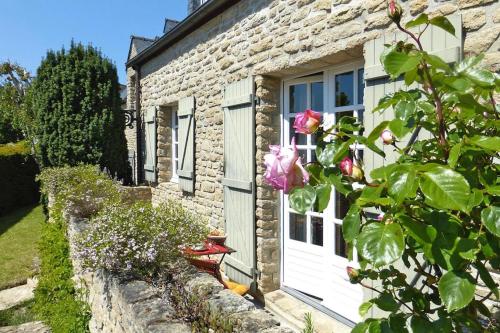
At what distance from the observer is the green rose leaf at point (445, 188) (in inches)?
34.2

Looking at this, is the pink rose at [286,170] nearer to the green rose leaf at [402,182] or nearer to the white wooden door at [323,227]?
the green rose leaf at [402,182]

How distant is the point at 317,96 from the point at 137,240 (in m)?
2.25

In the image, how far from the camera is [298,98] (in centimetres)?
420

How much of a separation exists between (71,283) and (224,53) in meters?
3.35

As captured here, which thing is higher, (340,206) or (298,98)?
(298,98)

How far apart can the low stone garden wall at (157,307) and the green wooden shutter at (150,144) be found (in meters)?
4.71

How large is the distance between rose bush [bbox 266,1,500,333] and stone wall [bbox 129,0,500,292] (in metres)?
1.51

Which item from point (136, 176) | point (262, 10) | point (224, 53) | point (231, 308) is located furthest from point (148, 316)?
point (136, 176)

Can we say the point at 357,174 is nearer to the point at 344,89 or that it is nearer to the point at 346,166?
the point at 346,166

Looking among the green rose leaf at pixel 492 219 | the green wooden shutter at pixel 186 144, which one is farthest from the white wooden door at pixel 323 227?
the green rose leaf at pixel 492 219

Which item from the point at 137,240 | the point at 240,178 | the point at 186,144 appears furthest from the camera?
the point at 186,144

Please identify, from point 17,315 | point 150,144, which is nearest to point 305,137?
point 17,315

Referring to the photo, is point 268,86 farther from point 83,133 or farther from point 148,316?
point 83,133

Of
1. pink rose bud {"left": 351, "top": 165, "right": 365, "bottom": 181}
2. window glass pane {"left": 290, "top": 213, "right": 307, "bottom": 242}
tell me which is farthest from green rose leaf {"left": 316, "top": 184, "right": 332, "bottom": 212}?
window glass pane {"left": 290, "top": 213, "right": 307, "bottom": 242}
